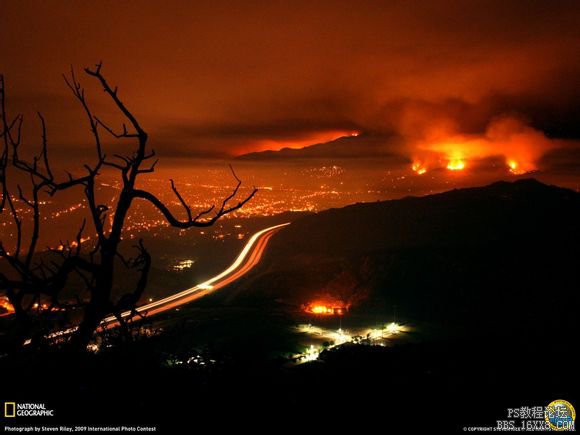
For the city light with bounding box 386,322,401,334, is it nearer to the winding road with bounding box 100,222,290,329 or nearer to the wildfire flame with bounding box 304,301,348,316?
the wildfire flame with bounding box 304,301,348,316

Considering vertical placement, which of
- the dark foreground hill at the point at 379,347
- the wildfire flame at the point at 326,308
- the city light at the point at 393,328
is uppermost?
the dark foreground hill at the point at 379,347

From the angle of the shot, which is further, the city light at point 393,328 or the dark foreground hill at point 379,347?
the city light at point 393,328

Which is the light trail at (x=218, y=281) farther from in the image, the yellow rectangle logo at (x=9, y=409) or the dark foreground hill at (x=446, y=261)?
the yellow rectangle logo at (x=9, y=409)

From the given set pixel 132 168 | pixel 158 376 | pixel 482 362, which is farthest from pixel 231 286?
pixel 132 168

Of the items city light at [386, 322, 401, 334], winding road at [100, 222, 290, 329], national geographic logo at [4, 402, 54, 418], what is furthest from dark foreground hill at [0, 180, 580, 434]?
winding road at [100, 222, 290, 329]

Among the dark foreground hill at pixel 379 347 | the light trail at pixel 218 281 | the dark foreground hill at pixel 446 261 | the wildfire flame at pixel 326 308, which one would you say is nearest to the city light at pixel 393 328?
the dark foreground hill at pixel 379 347

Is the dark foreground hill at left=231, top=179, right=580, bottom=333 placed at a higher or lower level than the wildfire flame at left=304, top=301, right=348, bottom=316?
higher
